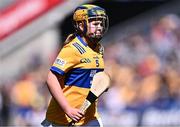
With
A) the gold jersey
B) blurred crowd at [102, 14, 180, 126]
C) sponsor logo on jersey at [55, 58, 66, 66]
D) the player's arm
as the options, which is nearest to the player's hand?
the player's arm

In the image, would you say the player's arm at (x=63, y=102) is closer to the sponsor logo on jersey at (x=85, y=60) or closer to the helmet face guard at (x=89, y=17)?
the sponsor logo on jersey at (x=85, y=60)

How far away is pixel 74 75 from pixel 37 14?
25.4 ft

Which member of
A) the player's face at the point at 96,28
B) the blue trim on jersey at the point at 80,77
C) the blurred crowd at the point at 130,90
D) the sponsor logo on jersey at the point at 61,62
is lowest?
the blurred crowd at the point at 130,90

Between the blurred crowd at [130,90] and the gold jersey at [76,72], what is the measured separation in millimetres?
5938

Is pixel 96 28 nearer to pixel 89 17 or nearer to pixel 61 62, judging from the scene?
pixel 89 17

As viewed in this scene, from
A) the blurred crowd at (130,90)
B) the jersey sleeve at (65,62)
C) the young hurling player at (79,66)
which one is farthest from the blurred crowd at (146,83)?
the jersey sleeve at (65,62)

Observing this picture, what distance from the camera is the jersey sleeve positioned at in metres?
5.04

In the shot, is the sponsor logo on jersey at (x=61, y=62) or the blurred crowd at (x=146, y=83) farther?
the blurred crowd at (x=146, y=83)

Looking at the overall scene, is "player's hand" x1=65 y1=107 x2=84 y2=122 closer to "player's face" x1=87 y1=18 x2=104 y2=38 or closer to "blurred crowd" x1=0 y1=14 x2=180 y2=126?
"player's face" x1=87 y1=18 x2=104 y2=38

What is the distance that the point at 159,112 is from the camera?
1146 cm

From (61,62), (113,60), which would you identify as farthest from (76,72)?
(113,60)

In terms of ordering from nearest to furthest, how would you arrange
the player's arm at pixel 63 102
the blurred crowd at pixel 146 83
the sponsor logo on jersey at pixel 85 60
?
the player's arm at pixel 63 102, the sponsor logo on jersey at pixel 85 60, the blurred crowd at pixel 146 83

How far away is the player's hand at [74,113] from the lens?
4.97m

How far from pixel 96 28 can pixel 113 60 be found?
697cm
